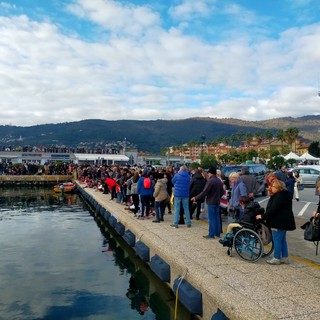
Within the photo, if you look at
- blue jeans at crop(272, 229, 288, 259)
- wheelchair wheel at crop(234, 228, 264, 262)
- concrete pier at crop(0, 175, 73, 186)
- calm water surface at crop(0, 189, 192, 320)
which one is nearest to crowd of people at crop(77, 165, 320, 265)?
blue jeans at crop(272, 229, 288, 259)

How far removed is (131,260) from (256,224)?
17.4 ft

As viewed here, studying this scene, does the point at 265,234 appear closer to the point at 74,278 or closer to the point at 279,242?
the point at 279,242

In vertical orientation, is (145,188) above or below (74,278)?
above

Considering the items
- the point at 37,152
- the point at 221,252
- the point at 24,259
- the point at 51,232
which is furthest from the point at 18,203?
the point at 37,152

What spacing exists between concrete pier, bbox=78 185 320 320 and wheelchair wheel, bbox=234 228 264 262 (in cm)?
15

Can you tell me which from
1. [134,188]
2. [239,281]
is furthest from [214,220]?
[134,188]

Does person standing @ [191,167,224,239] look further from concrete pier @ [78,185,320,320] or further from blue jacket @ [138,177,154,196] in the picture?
blue jacket @ [138,177,154,196]

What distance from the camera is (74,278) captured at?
9812 mm

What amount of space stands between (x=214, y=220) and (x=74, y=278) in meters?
3.86

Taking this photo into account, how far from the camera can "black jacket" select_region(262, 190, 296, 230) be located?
721cm

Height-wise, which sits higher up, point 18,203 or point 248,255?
point 248,255

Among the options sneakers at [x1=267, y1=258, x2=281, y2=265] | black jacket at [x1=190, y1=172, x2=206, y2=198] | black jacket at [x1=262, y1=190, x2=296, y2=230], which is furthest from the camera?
black jacket at [x1=190, y1=172, x2=206, y2=198]

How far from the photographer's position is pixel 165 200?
13297mm

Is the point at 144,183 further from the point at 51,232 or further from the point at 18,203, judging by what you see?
the point at 18,203
